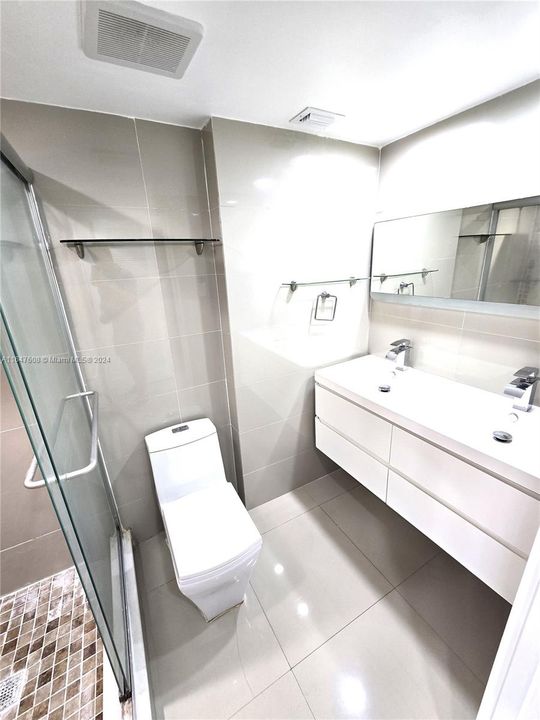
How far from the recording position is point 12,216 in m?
0.90

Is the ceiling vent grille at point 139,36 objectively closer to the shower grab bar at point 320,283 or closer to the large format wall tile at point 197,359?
the shower grab bar at point 320,283

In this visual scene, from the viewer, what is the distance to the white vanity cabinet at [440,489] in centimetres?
103

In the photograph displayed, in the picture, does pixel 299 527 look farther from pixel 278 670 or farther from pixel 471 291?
pixel 471 291

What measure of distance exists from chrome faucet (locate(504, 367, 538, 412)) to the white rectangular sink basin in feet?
0.17

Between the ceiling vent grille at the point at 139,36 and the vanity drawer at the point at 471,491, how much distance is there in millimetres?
1596

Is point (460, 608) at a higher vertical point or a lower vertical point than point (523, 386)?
lower

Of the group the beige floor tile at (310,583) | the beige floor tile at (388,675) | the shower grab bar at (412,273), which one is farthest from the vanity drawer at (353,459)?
the shower grab bar at (412,273)

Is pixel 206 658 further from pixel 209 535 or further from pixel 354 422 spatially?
pixel 354 422

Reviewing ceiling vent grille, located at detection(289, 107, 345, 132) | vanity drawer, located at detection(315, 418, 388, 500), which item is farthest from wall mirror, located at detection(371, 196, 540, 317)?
vanity drawer, located at detection(315, 418, 388, 500)

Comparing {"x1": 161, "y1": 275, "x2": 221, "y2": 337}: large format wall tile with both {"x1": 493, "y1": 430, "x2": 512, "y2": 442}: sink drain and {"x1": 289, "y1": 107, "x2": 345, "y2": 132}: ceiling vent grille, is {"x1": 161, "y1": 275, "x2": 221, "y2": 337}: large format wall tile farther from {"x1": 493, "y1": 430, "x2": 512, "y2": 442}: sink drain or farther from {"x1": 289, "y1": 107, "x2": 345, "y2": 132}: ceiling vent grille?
{"x1": 493, "y1": 430, "x2": 512, "y2": 442}: sink drain

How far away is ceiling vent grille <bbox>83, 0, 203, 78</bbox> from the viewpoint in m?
0.76

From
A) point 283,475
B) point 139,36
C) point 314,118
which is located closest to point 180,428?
point 283,475

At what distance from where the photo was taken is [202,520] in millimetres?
1449

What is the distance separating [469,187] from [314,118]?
80 cm
